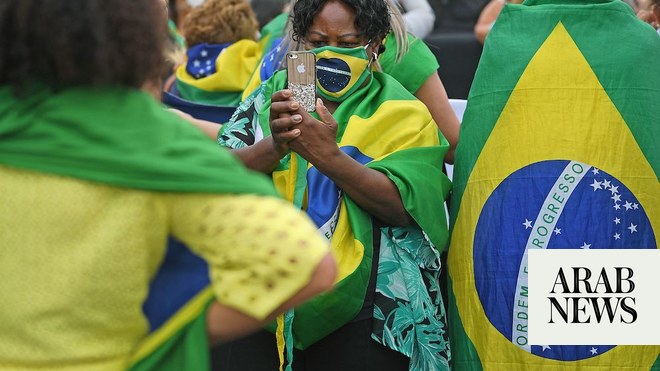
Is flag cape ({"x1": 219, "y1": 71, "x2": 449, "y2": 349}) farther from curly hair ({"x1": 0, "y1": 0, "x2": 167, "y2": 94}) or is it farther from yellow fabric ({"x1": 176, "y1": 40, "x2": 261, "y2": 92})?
yellow fabric ({"x1": 176, "y1": 40, "x2": 261, "y2": 92})

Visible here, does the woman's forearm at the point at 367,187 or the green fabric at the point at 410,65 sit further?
the green fabric at the point at 410,65

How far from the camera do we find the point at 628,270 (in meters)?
3.47

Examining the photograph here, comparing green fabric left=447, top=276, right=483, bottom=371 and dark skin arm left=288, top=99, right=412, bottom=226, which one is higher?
dark skin arm left=288, top=99, right=412, bottom=226

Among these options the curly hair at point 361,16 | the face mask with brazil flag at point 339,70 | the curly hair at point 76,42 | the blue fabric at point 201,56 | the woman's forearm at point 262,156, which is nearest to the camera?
the curly hair at point 76,42

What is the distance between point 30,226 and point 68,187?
99 millimetres

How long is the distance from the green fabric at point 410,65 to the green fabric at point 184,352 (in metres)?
1.99

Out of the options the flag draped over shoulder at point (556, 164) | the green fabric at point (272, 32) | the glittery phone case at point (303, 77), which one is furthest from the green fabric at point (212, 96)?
the glittery phone case at point (303, 77)

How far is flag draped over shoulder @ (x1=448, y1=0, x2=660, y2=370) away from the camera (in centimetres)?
348

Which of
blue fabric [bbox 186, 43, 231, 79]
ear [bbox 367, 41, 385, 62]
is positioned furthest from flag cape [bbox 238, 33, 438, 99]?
blue fabric [bbox 186, 43, 231, 79]

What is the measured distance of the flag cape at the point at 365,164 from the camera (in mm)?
3277

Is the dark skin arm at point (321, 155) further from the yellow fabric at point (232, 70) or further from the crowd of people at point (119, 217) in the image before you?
the yellow fabric at point (232, 70)

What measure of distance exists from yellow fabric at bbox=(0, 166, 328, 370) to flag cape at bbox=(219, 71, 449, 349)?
1282 mm

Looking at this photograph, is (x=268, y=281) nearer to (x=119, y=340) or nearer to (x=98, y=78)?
(x=119, y=340)

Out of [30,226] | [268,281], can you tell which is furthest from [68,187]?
[268,281]
